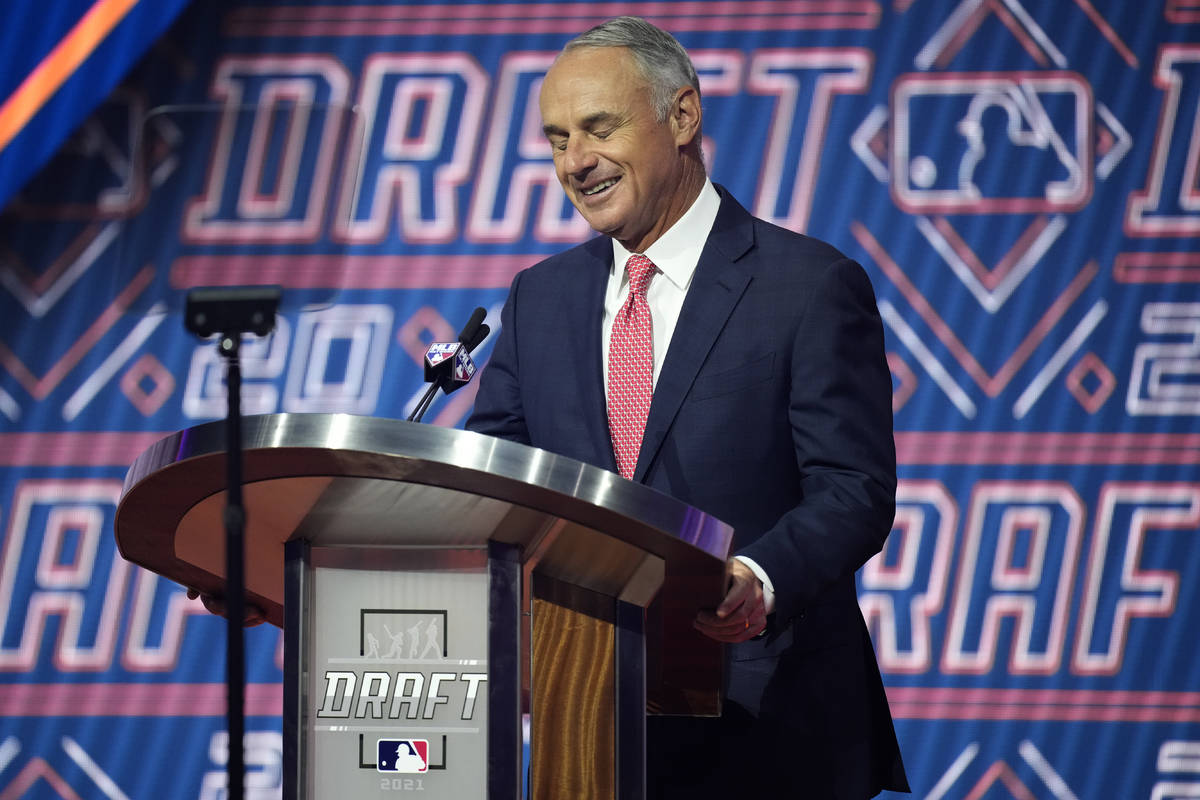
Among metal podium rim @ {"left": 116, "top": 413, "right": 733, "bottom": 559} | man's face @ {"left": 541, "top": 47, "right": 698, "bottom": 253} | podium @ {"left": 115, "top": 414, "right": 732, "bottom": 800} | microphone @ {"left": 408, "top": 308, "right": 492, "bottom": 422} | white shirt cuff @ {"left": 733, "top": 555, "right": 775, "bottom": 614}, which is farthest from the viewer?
man's face @ {"left": 541, "top": 47, "right": 698, "bottom": 253}

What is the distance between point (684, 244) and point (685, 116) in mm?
171

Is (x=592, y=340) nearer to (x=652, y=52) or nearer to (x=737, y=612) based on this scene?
(x=652, y=52)

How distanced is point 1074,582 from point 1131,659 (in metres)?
0.20

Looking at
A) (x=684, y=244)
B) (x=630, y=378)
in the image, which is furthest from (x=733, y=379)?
(x=684, y=244)

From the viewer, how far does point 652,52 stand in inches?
70.5

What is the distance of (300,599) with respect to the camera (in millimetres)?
1234

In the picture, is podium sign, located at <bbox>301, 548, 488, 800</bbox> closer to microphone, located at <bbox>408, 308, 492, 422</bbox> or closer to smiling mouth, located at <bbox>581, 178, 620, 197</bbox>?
microphone, located at <bbox>408, 308, 492, 422</bbox>

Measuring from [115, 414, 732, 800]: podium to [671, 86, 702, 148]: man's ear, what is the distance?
75cm

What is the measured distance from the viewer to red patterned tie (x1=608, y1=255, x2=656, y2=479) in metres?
1.67

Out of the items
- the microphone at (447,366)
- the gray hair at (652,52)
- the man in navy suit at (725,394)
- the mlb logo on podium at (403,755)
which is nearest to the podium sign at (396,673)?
the mlb logo on podium at (403,755)

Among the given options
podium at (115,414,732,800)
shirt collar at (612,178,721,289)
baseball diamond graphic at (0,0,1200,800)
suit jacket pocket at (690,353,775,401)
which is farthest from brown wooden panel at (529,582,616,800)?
baseball diamond graphic at (0,0,1200,800)

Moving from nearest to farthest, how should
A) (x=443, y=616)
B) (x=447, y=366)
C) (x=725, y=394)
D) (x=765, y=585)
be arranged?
(x=443, y=616)
(x=765, y=585)
(x=447, y=366)
(x=725, y=394)

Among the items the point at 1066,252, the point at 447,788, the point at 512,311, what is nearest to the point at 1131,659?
the point at 1066,252

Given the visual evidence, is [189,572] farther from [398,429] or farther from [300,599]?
[398,429]
